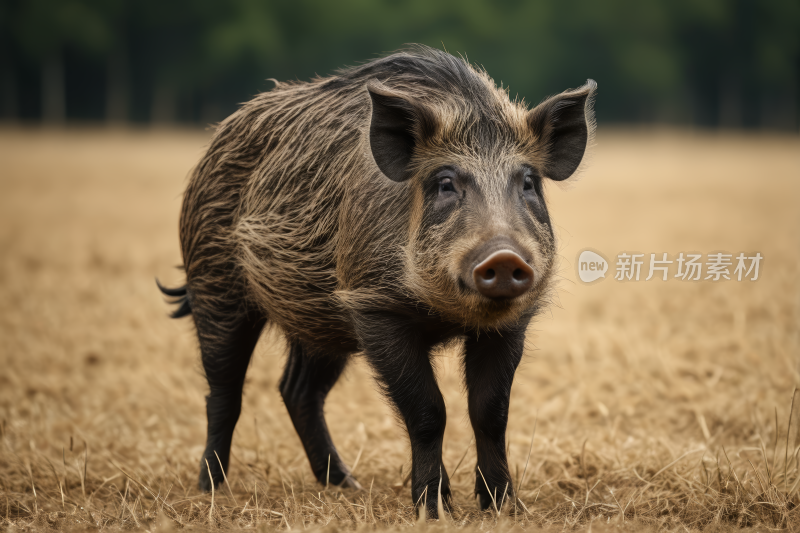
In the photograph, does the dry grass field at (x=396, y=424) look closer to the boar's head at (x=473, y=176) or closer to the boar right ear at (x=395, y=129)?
the boar's head at (x=473, y=176)

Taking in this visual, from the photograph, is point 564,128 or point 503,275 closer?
point 503,275

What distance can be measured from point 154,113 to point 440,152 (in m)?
31.4

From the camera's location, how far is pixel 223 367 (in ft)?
13.6

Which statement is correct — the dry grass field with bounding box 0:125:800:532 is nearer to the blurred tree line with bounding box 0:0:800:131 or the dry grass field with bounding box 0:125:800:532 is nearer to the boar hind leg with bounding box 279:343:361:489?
the boar hind leg with bounding box 279:343:361:489

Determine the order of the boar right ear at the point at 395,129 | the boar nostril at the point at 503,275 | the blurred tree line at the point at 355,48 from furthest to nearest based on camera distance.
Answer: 1. the blurred tree line at the point at 355,48
2. the boar right ear at the point at 395,129
3. the boar nostril at the point at 503,275

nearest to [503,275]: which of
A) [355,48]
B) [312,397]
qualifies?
[312,397]

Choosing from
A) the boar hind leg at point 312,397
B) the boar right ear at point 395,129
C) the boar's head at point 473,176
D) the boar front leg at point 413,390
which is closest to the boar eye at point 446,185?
the boar's head at point 473,176

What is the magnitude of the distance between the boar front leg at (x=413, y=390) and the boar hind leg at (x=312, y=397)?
97cm

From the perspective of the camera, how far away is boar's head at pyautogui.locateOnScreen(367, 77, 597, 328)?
294cm

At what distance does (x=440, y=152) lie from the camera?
317 cm

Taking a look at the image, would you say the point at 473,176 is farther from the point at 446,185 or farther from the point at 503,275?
the point at 503,275

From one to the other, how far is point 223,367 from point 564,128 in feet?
6.78

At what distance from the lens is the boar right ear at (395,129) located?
10.3ft

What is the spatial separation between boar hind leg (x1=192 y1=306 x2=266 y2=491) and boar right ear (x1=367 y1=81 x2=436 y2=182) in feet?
4.43
